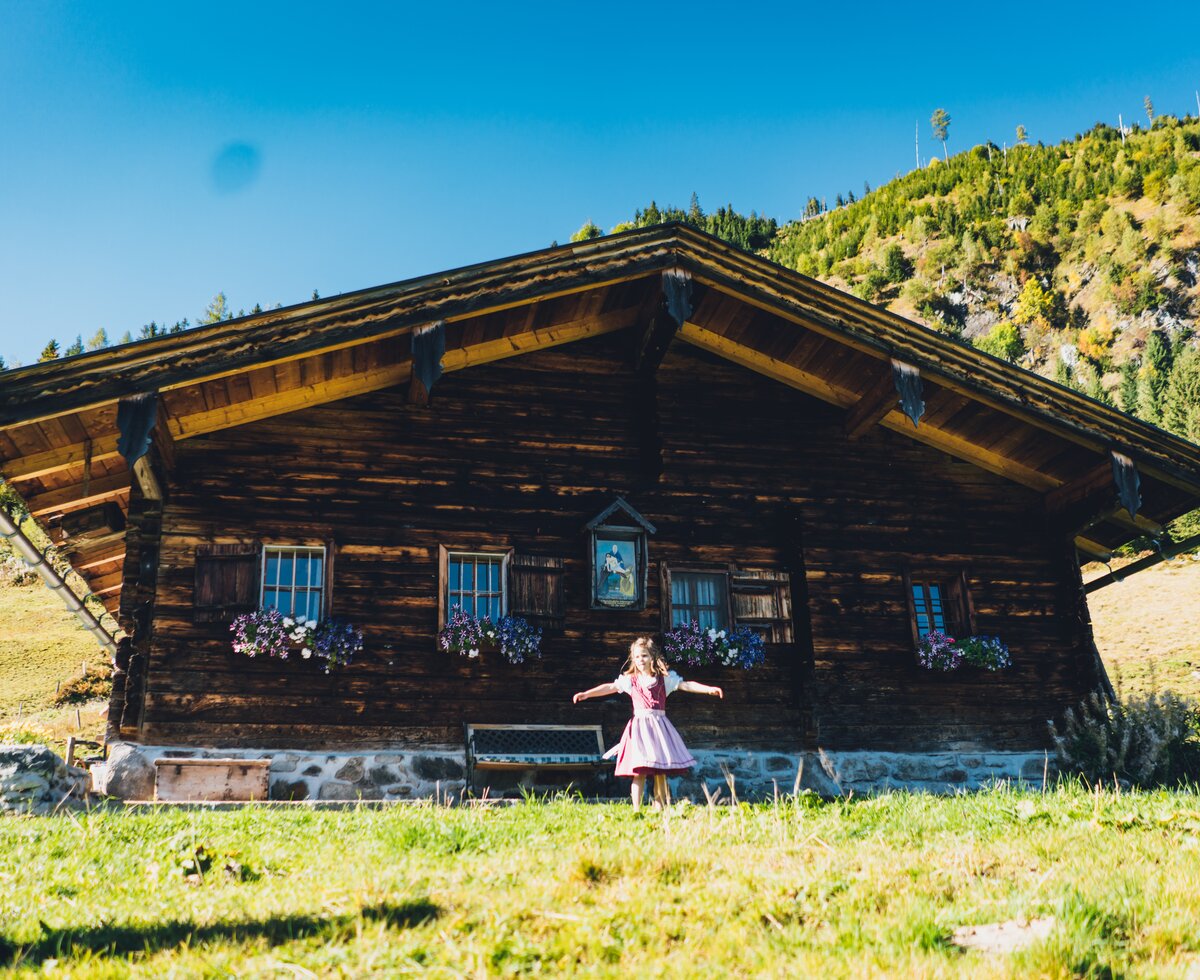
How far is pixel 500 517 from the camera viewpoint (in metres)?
12.9

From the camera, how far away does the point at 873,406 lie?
13672 millimetres

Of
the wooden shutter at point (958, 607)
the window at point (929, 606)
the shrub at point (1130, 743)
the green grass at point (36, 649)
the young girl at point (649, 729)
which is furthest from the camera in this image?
the green grass at point (36, 649)

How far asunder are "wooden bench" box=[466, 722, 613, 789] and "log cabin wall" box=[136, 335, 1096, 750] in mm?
169

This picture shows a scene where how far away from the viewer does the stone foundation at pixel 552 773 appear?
11.1 m

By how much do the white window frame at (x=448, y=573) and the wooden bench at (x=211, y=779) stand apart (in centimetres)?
249

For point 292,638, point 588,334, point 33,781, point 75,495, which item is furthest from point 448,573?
point 33,781

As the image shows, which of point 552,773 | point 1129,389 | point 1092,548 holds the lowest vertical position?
point 552,773

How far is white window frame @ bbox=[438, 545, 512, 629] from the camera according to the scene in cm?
1231

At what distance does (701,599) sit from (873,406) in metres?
3.29

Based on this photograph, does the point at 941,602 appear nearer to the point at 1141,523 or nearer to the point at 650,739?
the point at 1141,523

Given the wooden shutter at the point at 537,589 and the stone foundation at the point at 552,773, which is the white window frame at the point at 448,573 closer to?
the wooden shutter at the point at 537,589

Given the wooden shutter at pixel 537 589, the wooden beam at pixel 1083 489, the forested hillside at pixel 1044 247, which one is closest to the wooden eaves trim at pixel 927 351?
the wooden beam at pixel 1083 489

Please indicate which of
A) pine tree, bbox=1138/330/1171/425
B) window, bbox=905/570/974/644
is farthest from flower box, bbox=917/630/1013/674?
pine tree, bbox=1138/330/1171/425

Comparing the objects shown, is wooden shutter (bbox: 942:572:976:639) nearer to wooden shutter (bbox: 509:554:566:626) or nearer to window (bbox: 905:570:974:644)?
window (bbox: 905:570:974:644)
